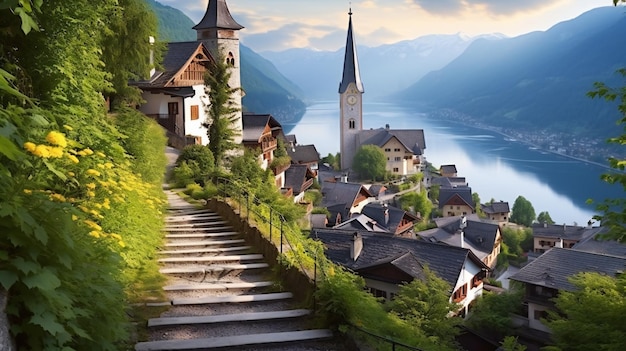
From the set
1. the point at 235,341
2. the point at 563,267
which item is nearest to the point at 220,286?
the point at 235,341

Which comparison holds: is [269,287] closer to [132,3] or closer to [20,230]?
[20,230]

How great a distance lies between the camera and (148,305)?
657cm

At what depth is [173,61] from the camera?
89.4 feet

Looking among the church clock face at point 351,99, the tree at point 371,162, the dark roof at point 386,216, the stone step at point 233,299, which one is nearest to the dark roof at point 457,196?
the tree at point 371,162

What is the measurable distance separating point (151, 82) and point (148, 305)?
68.5ft

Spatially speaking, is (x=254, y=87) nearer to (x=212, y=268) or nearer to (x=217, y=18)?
(x=217, y=18)

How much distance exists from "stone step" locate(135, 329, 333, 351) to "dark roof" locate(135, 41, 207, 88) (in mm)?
21114

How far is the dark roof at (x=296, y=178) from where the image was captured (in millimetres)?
35781

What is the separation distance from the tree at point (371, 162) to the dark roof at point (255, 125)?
3116cm

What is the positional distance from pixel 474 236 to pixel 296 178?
16465 millimetres

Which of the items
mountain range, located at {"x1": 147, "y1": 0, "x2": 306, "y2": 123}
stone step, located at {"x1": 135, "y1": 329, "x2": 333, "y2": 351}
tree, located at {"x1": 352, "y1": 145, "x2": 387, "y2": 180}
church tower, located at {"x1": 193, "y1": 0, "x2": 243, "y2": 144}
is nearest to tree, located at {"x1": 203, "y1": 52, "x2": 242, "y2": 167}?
church tower, located at {"x1": 193, "y1": 0, "x2": 243, "y2": 144}

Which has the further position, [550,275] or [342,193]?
[342,193]

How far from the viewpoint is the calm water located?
79.8m

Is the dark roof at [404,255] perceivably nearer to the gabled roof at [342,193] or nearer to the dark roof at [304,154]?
the gabled roof at [342,193]
